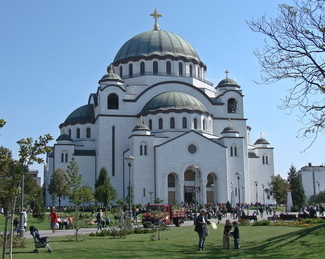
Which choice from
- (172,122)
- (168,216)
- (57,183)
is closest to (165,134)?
(172,122)

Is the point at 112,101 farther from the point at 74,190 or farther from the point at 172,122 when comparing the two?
the point at 74,190

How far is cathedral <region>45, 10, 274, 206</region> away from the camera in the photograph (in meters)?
51.9

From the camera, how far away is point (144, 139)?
51.9 m

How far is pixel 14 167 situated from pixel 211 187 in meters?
42.3

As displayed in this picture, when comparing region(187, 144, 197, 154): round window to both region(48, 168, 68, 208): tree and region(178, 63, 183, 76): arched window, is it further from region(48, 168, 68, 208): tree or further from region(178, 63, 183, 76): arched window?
region(48, 168, 68, 208): tree

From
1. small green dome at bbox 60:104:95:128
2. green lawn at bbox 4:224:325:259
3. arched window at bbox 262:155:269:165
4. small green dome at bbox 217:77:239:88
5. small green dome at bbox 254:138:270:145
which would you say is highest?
small green dome at bbox 217:77:239:88

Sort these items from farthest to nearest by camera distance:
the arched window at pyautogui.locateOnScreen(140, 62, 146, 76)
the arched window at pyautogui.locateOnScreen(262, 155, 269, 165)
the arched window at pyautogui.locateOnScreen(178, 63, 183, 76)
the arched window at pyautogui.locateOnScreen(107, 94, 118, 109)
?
1. the arched window at pyautogui.locateOnScreen(178, 63, 183, 76)
2. the arched window at pyautogui.locateOnScreen(140, 62, 146, 76)
3. the arched window at pyautogui.locateOnScreen(262, 155, 269, 165)
4. the arched window at pyautogui.locateOnScreen(107, 94, 118, 109)

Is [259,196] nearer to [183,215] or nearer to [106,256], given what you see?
[183,215]

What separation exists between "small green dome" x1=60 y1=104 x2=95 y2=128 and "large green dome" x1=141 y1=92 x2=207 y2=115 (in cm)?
888

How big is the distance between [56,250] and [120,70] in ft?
159

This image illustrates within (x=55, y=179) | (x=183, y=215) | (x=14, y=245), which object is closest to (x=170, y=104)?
(x=55, y=179)

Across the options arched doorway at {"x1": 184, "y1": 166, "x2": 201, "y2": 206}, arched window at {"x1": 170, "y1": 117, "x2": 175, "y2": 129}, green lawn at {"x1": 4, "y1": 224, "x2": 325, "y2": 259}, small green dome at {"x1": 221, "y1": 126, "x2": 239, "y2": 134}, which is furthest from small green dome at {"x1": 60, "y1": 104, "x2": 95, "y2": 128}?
green lawn at {"x1": 4, "y1": 224, "x2": 325, "y2": 259}

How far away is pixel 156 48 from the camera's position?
62.4m

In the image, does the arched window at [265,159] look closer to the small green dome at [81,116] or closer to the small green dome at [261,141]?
the small green dome at [261,141]
